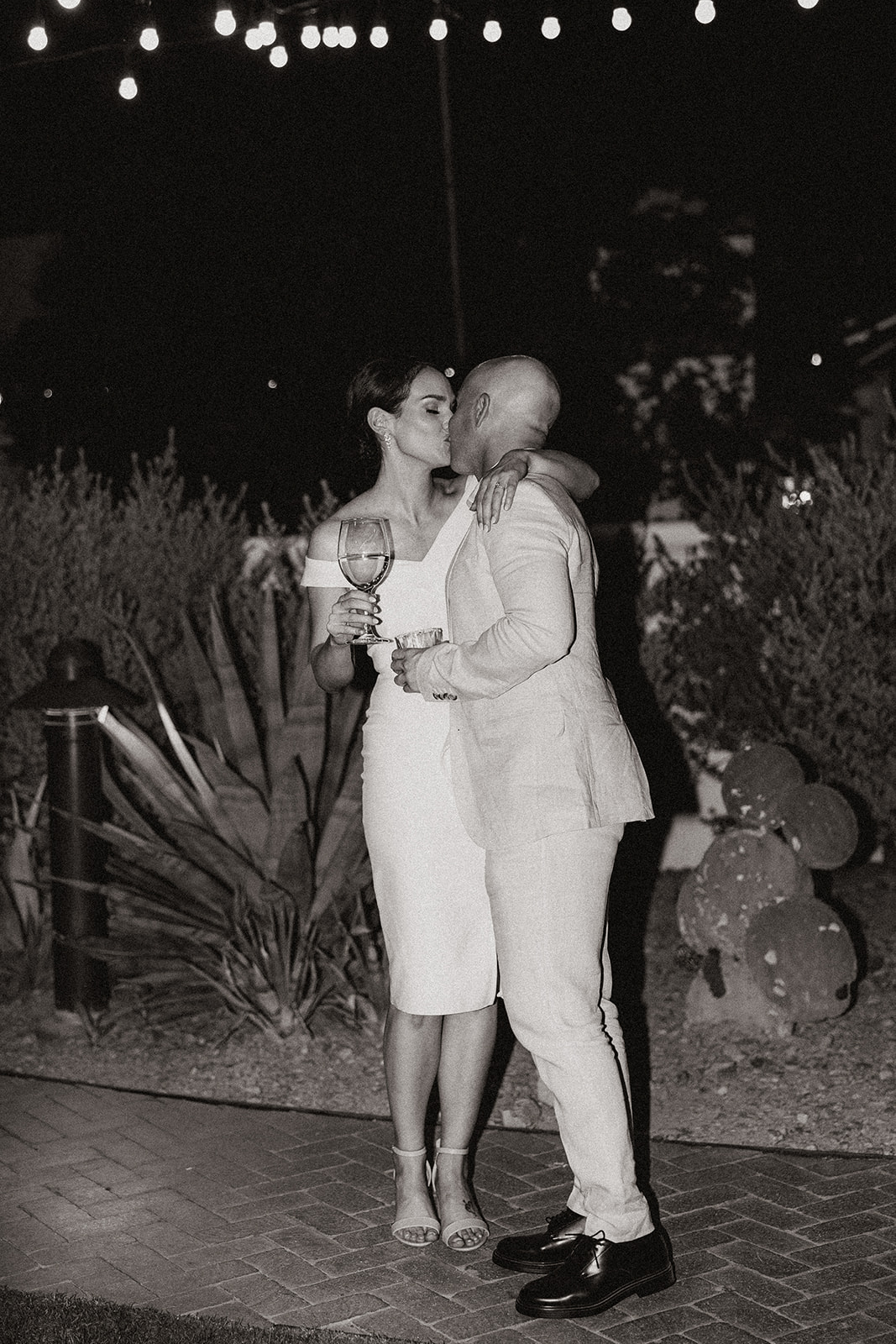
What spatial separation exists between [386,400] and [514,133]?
10.3m

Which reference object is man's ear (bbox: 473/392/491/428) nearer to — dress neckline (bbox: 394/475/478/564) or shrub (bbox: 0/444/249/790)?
dress neckline (bbox: 394/475/478/564)

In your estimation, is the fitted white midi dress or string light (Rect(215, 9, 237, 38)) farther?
string light (Rect(215, 9, 237, 38))

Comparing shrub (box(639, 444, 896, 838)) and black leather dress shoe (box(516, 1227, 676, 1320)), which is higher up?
shrub (box(639, 444, 896, 838))

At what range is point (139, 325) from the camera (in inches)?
537

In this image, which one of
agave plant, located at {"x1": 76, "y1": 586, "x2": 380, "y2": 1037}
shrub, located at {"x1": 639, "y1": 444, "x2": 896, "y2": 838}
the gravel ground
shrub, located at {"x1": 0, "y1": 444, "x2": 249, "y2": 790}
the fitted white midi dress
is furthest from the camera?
shrub, located at {"x1": 0, "y1": 444, "x2": 249, "y2": 790}

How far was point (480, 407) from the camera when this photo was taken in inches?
135

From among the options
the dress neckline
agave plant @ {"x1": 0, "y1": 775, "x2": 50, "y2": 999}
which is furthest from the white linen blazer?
agave plant @ {"x1": 0, "y1": 775, "x2": 50, "y2": 999}

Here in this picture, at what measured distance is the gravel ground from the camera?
186 inches

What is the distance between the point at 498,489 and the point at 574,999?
1098mm

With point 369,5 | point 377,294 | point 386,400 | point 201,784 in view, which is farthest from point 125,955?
point 377,294

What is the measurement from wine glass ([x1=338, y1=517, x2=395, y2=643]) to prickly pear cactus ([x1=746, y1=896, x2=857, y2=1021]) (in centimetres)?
247

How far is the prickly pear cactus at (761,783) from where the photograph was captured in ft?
18.7

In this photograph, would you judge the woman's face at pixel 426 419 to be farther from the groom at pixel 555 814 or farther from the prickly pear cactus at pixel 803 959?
the prickly pear cactus at pixel 803 959

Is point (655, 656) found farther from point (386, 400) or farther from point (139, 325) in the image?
point (139, 325)
